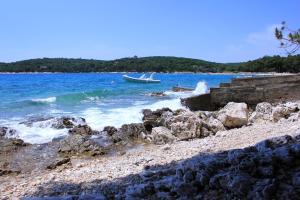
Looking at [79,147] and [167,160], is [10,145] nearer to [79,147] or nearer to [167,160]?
[79,147]

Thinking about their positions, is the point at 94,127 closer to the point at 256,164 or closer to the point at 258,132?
the point at 258,132

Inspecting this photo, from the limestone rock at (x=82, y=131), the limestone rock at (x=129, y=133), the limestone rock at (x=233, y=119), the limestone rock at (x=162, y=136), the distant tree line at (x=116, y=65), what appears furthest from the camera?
the distant tree line at (x=116, y=65)

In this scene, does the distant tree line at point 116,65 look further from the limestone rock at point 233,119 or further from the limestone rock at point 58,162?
the limestone rock at point 58,162

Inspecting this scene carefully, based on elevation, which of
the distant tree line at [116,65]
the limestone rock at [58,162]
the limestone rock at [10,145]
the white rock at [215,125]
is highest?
the white rock at [215,125]

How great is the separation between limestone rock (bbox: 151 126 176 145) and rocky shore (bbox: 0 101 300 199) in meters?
0.03

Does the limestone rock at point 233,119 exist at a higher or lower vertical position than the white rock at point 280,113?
lower

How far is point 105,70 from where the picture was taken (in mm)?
132375

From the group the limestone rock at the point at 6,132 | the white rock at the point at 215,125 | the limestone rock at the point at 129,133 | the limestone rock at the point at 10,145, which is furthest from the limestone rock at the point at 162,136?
the limestone rock at the point at 6,132

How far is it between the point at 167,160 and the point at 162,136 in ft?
10.3

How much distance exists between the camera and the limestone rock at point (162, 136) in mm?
11234

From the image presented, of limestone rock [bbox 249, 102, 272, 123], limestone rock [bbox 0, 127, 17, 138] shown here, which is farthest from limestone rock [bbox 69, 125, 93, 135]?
limestone rock [bbox 249, 102, 272, 123]

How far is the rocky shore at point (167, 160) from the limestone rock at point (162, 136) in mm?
26

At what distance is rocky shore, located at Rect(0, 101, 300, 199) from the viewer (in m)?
4.77

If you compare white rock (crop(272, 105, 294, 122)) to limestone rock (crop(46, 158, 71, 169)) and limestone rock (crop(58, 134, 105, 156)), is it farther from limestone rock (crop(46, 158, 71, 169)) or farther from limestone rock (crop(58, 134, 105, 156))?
limestone rock (crop(46, 158, 71, 169))
